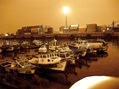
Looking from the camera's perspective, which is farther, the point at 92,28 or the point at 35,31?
the point at 35,31

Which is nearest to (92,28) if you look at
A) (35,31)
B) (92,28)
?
(92,28)

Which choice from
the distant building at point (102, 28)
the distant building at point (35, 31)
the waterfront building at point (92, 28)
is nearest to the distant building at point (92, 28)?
the waterfront building at point (92, 28)

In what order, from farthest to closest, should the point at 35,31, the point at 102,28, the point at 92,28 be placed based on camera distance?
1. the point at 35,31
2. the point at 92,28
3. the point at 102,28

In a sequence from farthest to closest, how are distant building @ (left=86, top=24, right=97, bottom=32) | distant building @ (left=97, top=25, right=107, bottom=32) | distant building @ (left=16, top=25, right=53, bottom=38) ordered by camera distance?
distant building @ (left=16, top=25, right=53, bottom=38) < distant building @ (left=86, top=24, right=97, bottom=32) < distant building @ (left=97, top=25, right=107, bottom=32)

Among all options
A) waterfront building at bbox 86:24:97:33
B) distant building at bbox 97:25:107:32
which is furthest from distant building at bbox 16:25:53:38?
distant building at bbox 97:25:107:32

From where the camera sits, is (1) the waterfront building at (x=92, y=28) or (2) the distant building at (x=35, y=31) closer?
(1) the waterfront building at (x=92, y=28)

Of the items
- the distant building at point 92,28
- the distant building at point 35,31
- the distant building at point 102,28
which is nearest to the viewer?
the distant building at point 102,28

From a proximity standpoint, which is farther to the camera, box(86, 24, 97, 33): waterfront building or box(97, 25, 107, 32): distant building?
box(86, 24, 97, 33): waterfront building

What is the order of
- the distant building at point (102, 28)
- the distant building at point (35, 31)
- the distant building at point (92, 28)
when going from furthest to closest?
1. the distant building at point (35, 31)
2. the distant building at point (92, 28)
3. the distant building at point (102, 28)

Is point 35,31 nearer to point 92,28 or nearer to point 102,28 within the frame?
point 92,28

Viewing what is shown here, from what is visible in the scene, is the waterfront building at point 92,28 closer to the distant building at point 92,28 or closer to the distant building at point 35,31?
the distant building at point 92,28

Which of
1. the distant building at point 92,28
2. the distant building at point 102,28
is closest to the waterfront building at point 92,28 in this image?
the distant building at point 92,28

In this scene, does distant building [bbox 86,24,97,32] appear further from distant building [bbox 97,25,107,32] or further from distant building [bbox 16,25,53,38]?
distant building [bbox 16,25,53,38]

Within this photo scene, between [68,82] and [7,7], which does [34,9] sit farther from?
[68,82]
